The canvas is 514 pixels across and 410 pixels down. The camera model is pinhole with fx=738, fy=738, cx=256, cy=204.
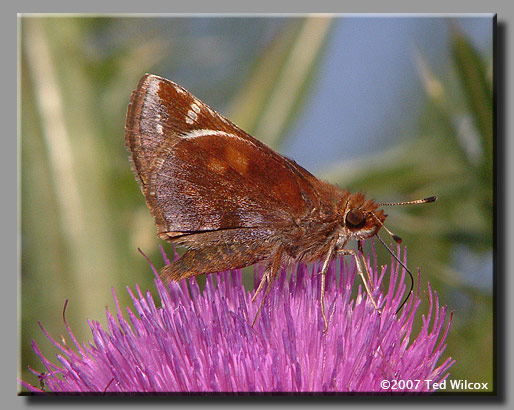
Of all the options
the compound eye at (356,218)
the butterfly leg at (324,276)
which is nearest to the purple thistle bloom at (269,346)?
the butterfly leg at (324,276)

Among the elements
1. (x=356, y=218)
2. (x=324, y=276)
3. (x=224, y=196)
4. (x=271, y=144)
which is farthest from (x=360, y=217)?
(x=271, y=144)

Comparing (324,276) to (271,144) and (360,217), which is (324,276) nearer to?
(360,217)

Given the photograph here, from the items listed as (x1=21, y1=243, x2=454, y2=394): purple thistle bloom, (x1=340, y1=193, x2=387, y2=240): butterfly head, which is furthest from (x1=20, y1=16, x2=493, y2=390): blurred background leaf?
(x1=21, y1=243, x2=454, y2=394): purple thistle bloom

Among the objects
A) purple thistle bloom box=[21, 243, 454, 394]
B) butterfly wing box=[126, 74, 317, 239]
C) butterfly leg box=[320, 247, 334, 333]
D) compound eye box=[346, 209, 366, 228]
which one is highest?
butterfly wing box=[126, 74, 317, 239]

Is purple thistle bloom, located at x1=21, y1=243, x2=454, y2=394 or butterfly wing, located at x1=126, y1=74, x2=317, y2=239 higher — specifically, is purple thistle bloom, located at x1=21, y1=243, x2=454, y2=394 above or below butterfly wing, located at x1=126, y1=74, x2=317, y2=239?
below

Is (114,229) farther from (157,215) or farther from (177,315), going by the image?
(177,315)

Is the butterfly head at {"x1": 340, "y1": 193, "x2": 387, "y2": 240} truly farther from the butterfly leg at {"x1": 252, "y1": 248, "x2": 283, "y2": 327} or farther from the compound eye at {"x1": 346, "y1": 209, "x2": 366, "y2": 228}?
the butterfly leg at {"x1": 252, "y1": 248, "x2": 283, "y2": 327}
